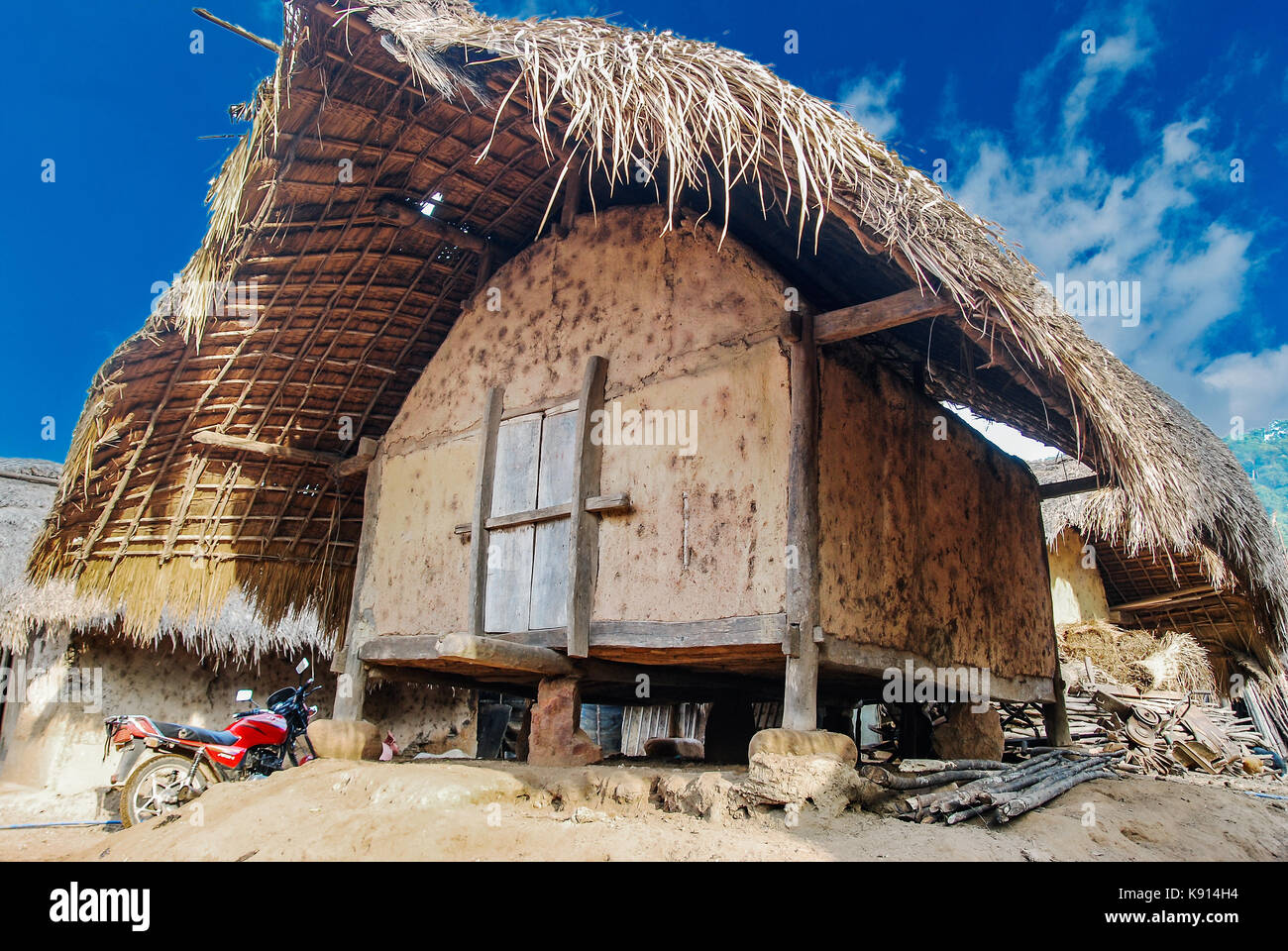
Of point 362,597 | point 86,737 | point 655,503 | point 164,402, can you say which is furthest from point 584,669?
point 86,737

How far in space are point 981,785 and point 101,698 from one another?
830cm

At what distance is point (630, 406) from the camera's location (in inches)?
211

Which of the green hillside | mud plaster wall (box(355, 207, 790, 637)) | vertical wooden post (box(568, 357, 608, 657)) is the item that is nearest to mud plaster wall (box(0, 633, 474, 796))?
mud plaster wall (box(355, 207, 790, 637))

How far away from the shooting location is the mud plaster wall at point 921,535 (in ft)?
15.5

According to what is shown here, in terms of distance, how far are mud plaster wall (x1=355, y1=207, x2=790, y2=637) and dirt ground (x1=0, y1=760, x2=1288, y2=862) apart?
1.11m

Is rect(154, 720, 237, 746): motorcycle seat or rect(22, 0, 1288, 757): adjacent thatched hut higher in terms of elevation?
rect(22, 0, 1288, 757): adjacent thatched hut

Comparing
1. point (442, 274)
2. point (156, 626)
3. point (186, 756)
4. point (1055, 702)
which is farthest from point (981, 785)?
point (156, 626)

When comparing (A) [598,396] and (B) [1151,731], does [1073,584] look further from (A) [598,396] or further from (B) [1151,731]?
(A) [598,396]

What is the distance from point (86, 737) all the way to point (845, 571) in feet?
25.7

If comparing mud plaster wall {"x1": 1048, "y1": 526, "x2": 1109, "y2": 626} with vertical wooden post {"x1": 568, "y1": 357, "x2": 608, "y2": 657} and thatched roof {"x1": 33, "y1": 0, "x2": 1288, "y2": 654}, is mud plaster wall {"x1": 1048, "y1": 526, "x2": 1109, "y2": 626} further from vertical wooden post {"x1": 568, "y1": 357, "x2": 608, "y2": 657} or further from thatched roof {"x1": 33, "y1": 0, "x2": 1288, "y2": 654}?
vertical wooden post {"x1": 568, "y1": 357, "x2": 608, "y2": 657}

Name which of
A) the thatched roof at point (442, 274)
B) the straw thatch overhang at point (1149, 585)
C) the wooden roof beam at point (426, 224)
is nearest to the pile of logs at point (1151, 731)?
the thatched roof at point (442, 274)

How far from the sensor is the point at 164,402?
6.91 meters

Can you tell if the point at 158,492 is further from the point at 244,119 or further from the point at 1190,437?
the point at 1190,437

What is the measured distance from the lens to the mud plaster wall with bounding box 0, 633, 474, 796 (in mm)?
8359
